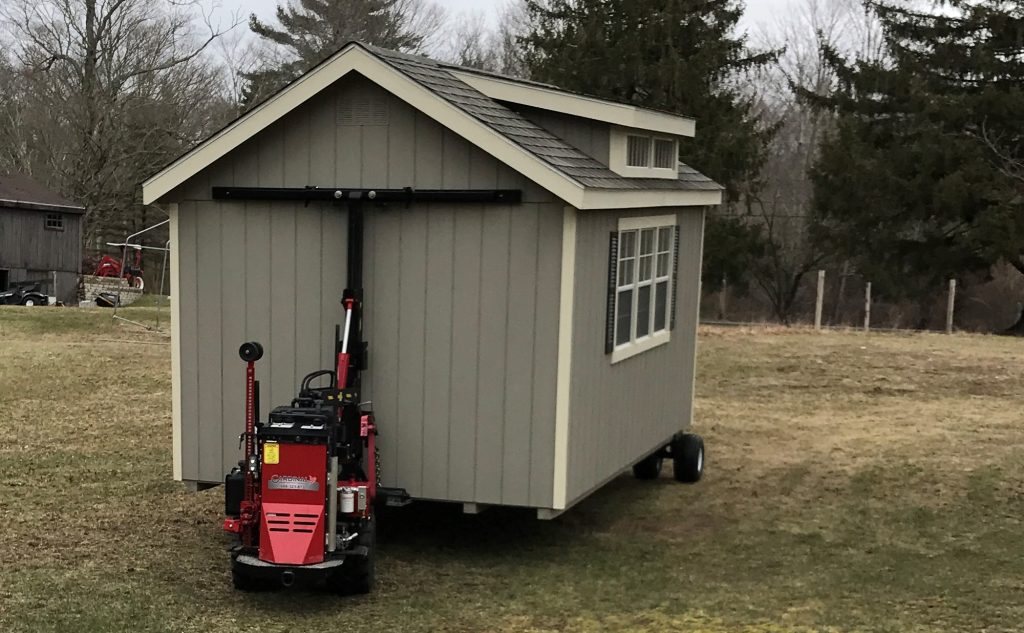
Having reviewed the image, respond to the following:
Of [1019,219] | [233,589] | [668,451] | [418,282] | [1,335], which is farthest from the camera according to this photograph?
[1019,219]

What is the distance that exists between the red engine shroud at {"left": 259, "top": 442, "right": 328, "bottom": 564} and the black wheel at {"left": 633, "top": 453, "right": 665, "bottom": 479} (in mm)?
4907

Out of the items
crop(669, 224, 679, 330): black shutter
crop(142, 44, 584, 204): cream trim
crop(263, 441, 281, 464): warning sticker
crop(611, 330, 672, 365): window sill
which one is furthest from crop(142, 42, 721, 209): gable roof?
crop(263, 441, 281, 464): warning sticker

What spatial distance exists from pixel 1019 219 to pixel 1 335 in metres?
21.7

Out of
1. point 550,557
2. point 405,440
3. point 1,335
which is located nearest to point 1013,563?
point 550,557

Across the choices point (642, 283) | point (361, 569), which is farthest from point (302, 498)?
point (642, 283)

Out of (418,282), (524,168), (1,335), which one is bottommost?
(1,335)

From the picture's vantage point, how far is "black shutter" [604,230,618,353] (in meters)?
8.45

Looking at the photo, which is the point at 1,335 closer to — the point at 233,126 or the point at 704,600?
the point at 233,126

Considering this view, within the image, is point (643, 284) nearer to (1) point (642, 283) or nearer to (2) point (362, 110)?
(1) point (642, 283)

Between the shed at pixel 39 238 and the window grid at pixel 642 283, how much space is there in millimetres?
30479

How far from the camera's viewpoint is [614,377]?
877 centimetres

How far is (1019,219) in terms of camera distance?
90.3ft

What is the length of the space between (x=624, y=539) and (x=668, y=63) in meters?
22.7

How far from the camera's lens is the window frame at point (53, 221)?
36.9m
